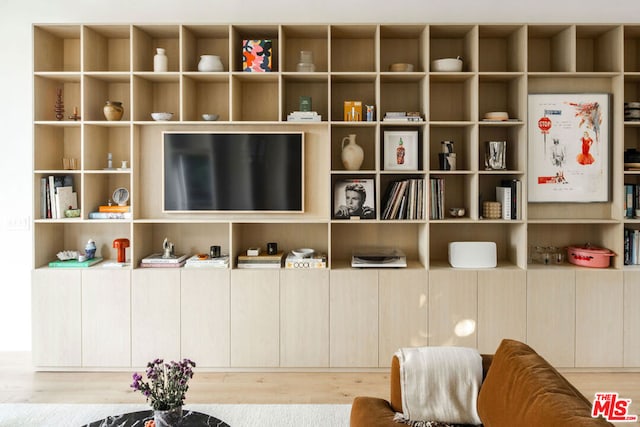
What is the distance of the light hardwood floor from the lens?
3.52 meters

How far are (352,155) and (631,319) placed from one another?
2270mm

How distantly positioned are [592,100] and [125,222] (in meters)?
3.42

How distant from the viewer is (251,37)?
13.8ft

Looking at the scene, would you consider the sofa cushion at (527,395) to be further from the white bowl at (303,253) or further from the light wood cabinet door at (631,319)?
the light wood cabinet door at (631,319)

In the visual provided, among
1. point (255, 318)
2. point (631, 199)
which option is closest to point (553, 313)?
point (631, 199)

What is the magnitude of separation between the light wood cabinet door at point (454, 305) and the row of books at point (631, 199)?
1248 millimetres

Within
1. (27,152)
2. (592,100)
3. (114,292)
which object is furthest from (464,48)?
(27,152)

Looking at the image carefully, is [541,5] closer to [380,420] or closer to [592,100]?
[592,100]

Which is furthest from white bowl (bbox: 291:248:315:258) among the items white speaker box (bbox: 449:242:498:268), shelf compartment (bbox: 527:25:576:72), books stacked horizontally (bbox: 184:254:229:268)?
shelf compartment (bbox: 527:25:576:72)

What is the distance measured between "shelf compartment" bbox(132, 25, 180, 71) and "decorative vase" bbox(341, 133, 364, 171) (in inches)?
57.6

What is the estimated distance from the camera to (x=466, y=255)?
3965 millimetres

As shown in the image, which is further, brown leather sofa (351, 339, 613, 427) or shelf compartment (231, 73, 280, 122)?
shelf compartment (231, 73, 280, 122)

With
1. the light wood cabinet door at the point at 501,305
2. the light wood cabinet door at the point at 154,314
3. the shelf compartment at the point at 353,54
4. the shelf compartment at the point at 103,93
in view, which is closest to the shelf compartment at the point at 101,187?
the shelf compartment at the point at 103,93

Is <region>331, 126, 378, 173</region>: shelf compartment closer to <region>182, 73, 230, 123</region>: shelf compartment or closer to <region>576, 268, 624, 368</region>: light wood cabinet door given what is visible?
<region>182, 73, 230, 123</region>: shelf compartment
